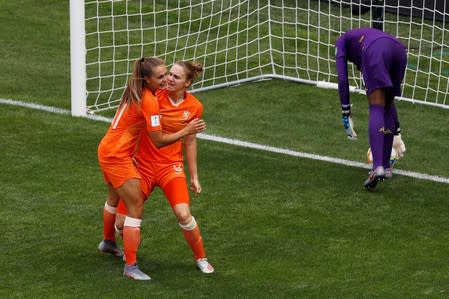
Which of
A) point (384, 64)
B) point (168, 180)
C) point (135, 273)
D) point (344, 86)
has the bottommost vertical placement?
point (135, 273)

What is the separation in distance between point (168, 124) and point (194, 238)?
891 mm

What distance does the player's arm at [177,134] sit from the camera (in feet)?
28.7

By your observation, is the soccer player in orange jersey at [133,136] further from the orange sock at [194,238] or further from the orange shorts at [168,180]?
the orange sock at [194,238]

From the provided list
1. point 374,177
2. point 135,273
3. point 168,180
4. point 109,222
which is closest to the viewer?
point 135,273

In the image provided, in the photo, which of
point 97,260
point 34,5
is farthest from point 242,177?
point 34,5

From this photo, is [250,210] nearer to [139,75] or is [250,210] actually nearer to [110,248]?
[110,248]

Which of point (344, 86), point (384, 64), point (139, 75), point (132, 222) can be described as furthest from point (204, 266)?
point (384, 64)

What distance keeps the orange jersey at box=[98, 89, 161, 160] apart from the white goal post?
6041 mm

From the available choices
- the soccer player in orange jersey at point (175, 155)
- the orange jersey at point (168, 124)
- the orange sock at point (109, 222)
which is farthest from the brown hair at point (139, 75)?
the orange sock at point (109, 222)

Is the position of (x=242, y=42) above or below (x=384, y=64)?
below

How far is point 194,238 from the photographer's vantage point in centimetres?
908

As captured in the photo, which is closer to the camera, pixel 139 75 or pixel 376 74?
pixel 139 75

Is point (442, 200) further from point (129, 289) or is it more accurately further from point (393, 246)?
point (129, 289)

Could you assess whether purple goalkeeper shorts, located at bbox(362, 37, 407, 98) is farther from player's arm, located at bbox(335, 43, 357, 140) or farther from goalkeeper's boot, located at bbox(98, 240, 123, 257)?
goalkeeper's boot, located at bbox(98, 240, 123, 257)
